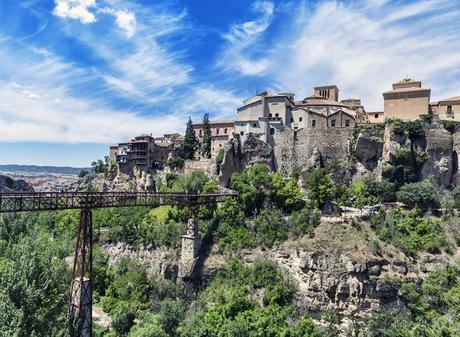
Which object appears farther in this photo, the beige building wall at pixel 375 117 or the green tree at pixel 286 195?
the beige building wall at pixel 375 117

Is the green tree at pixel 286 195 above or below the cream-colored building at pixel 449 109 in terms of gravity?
below

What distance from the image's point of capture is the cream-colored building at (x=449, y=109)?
4281 cm

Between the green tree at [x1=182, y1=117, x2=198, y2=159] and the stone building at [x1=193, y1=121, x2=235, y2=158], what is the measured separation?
251cm

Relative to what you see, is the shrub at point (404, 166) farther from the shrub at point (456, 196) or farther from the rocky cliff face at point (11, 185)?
the rocky cliff face at point (11, 185)

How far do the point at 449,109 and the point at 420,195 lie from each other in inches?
548

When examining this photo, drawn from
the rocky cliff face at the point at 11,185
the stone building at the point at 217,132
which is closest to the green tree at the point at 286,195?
the stone building at the point at 217,132

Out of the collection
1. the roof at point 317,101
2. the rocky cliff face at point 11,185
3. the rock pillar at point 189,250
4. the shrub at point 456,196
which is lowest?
the rock pillar at point 189,250

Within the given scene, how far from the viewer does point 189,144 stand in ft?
188

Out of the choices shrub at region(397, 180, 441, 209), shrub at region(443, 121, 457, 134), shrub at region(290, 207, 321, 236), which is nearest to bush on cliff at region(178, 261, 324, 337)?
shrub at region(290, 207, 321, 236)

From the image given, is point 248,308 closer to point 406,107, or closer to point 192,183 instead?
point 192,183

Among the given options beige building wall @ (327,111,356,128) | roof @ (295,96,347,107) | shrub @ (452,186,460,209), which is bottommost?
shrub @ (452,186,460,209)

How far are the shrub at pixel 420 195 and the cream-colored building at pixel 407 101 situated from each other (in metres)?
10.5

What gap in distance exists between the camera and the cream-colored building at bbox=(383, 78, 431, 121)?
43.4m

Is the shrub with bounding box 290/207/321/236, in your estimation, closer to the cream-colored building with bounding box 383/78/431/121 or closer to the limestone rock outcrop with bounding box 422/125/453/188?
the limestone rock outcrop with bounding box 422/125/453/188
